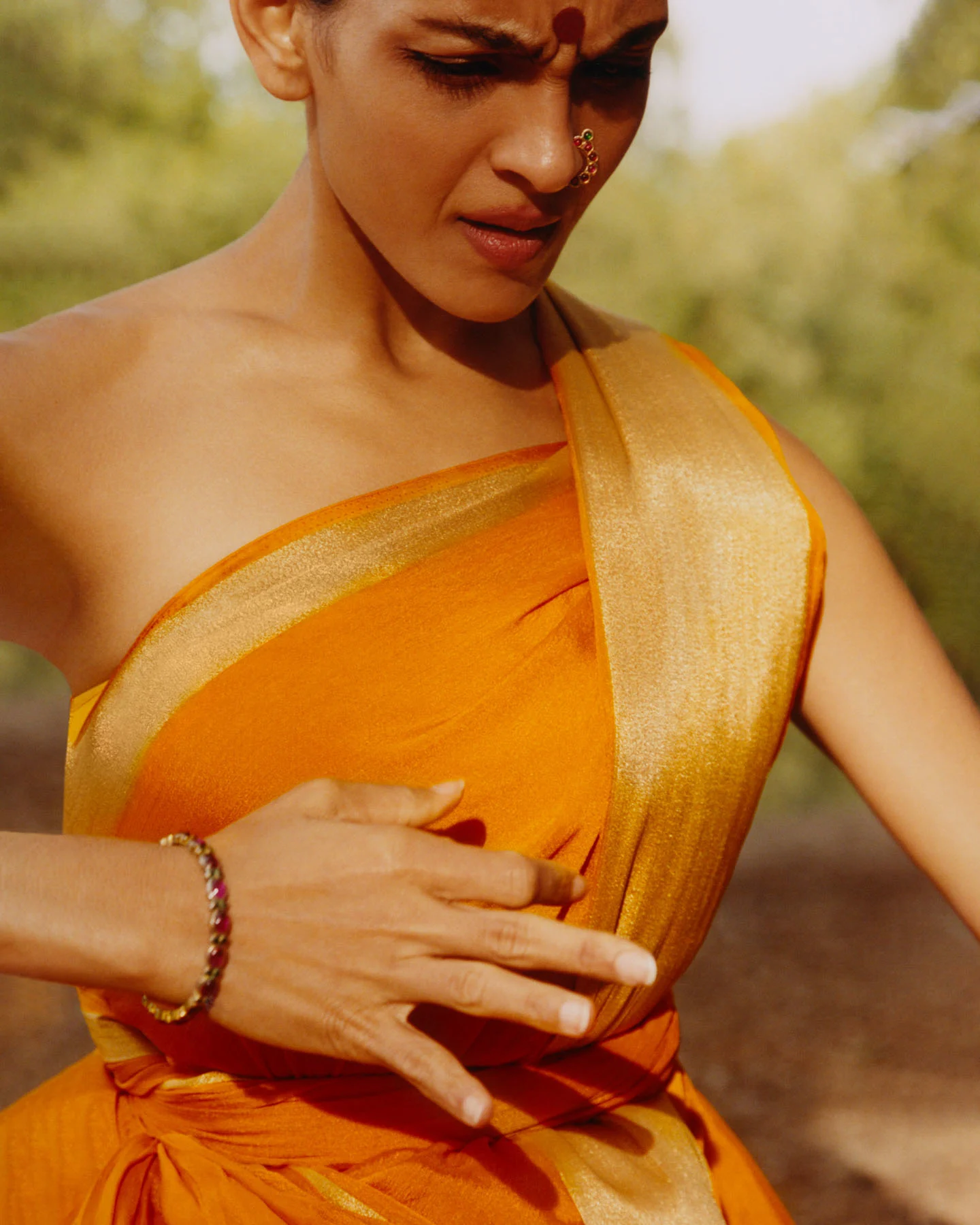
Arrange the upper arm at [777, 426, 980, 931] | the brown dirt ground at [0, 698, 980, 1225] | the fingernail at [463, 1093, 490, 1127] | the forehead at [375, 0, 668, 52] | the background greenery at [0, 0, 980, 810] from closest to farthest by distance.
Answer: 1. the fingernail at [463, 1093, 490, 1127]
2. the forehead at [375, 0, 668, 52]
3. the upper arm at [777, 426, 980, 931]
4. the brown dirt ground at [0, 698, 980, 1225]
5. the background greenery at [0, 0, 980, 810]

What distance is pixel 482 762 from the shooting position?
762 mm

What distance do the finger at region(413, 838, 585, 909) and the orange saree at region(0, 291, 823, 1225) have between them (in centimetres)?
13

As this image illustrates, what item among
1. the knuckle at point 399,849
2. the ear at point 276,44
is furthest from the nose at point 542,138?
the knuckle at point 399,849

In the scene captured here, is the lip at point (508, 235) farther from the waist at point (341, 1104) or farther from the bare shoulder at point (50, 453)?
the waist at point (341, 1104)

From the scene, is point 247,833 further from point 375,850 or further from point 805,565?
point 805,565

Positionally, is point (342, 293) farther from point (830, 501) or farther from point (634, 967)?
point (634, 967)

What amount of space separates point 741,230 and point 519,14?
234 centimetres

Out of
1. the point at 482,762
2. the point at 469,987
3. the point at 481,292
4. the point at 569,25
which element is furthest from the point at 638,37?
the point at 469,987

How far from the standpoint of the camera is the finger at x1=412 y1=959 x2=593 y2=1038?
0.58m

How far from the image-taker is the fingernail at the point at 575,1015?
58cm

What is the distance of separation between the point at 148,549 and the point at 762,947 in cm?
232

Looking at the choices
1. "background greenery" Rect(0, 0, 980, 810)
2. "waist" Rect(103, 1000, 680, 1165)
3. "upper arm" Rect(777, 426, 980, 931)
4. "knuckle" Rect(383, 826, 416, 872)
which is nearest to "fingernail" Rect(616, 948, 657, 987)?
"knuckle" Rect(383, 826, 416, 872)

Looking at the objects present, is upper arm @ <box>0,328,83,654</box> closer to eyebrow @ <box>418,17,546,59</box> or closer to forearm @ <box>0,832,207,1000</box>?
forearm @ <box>0,832,207,1000</box>

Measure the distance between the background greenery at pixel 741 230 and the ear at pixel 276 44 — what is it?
198 cm
